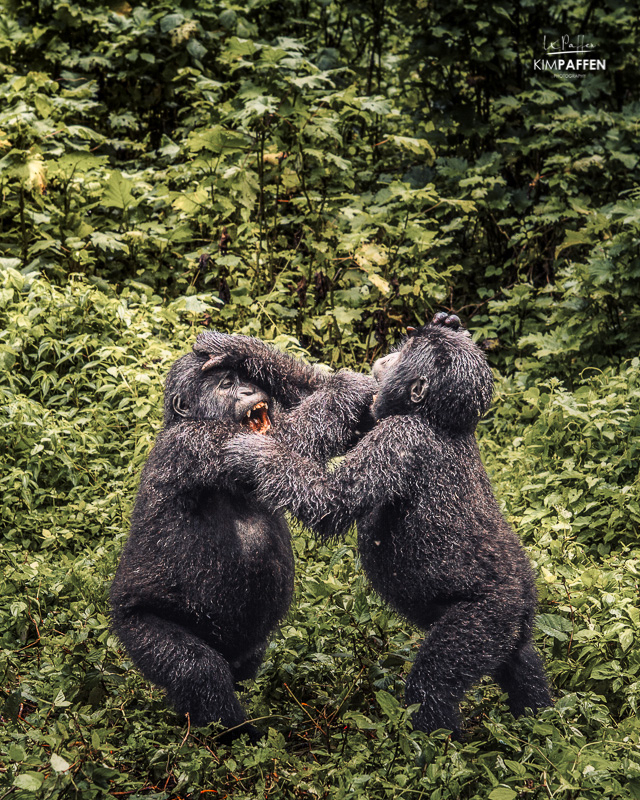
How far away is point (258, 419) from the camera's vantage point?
103 inches

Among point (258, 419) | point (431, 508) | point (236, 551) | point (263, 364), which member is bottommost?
point (236, 551)

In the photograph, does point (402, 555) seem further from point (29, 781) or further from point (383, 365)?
point (29, 781)

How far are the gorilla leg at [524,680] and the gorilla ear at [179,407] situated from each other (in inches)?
48.0

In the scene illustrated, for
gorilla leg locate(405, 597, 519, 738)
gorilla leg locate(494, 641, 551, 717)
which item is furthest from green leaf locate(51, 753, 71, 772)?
gorilla leg locate(494, 641, 551, 717)

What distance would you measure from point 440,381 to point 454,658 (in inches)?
30.0

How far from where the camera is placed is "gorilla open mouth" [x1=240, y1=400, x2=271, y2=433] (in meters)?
2.57

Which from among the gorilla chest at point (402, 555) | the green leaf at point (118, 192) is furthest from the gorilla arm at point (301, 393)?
the green leaf at point (118, 192)

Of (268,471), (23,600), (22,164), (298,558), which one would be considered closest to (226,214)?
(22,164)

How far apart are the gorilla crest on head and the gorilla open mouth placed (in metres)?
0.35

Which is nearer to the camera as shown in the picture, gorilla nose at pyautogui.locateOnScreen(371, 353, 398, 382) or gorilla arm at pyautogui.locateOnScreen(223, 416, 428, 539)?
gorilla arm at pyautogui.locateOnScreen(223, 416, 428, 539)

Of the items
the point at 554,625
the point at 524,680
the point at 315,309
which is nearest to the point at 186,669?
the point at 524,680

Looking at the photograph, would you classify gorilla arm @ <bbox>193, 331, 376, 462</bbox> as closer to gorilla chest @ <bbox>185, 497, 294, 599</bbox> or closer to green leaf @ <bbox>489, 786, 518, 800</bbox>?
gorilla chest @ <bbox>185, 497, 294, 599</bbox>

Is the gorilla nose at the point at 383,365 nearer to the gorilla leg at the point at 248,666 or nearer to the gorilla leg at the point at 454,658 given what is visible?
the gorilla leg at the point at 454,658

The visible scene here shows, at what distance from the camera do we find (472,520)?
2.43 m
